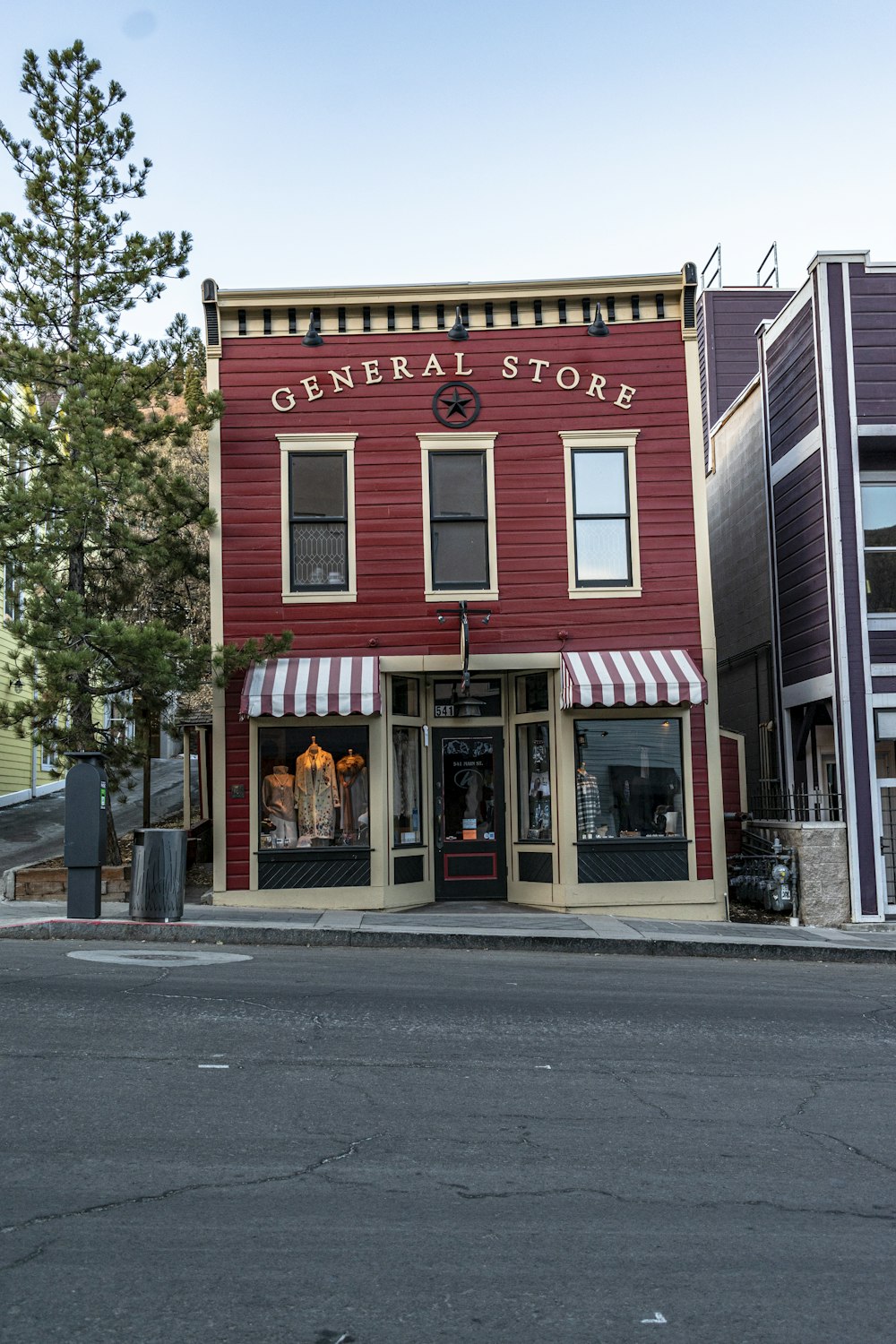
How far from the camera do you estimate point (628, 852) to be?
632 inches

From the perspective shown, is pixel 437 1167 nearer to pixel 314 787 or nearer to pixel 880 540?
pixel 314 787

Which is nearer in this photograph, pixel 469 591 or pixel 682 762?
pixel 682 762

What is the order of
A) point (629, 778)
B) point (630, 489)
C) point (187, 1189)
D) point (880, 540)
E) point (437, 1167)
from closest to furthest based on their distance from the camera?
point (187, 1189), point (437, 1167), point (629, 778), point (880, 540), point (630, 489)

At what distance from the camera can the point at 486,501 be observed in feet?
54.4

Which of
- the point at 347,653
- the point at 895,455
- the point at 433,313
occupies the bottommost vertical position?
the point at 347,653

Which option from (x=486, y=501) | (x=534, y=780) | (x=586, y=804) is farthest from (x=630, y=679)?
(x=486, y=501)

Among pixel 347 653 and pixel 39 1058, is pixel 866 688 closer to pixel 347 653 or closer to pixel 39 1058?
pixel 347 653

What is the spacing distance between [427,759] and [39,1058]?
9773 mm

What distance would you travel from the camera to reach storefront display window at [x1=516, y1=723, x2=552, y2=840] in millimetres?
16359

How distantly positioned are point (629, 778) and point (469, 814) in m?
2.18

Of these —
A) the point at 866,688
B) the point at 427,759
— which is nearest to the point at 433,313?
the point at 427,759

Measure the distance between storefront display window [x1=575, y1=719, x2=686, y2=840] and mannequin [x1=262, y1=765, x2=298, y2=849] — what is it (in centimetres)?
360

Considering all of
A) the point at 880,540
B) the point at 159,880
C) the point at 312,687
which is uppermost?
the point at 880,540

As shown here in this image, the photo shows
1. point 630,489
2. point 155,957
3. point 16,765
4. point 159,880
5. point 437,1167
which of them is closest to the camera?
→ point 437,1167
